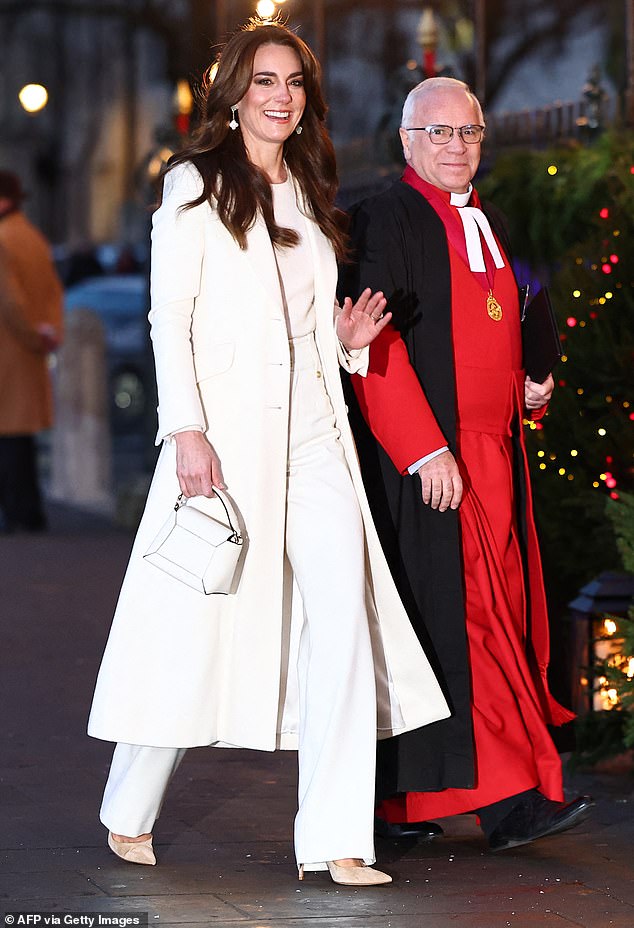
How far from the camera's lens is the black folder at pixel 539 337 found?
5.66 metres

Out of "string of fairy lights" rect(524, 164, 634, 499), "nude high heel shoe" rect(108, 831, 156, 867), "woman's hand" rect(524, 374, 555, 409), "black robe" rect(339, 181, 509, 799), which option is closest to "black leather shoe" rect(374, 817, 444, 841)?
"black robe" rect(339, 181, 509, 799)

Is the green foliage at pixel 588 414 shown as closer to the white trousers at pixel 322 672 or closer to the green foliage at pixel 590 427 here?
the green foliage at pixel 590 427

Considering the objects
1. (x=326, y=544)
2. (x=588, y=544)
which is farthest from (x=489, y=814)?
(x=588, y=544)

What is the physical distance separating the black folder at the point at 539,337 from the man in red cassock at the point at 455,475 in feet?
0.13

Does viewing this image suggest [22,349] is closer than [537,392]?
No

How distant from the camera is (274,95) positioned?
207 inches

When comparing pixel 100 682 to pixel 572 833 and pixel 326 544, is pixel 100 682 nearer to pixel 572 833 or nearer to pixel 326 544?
pixel 326 544

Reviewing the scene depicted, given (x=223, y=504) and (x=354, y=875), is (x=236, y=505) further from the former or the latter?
(x=354, y=875)

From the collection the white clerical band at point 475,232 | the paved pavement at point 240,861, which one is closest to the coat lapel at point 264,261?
the white clerical band at point 475,232

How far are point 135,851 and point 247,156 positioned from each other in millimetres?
1813

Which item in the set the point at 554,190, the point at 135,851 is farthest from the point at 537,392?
the point at 554,190

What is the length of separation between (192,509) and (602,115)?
5340 mm

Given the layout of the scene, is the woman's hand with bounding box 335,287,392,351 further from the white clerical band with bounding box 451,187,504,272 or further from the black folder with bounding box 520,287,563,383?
the black folder with bounding box 520,287,563,383

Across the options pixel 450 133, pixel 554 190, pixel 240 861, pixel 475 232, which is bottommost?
pixel 240 861
